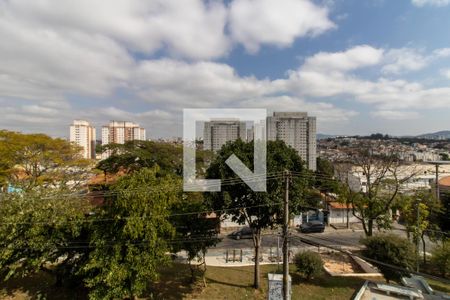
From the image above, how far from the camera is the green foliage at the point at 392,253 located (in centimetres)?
1002

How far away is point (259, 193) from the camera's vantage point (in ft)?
31.1

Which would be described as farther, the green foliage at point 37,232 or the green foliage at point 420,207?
the green foliage at point 420,207

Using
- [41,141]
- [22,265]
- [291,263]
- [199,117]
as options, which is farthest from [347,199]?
[41,141]

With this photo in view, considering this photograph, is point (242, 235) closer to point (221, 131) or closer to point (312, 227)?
point (312, 227)

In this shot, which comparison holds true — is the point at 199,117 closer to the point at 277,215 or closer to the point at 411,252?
the point at 277,215

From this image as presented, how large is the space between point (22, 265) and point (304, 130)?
46361 mm

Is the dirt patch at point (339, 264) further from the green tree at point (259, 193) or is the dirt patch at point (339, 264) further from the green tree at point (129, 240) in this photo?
the green tree at point (129, 240)

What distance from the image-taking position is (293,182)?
987 centimetres

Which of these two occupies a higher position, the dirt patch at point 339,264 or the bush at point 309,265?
the bush at point 309,265

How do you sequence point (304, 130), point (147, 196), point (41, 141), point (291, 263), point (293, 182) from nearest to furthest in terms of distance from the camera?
point (147, 196)
point (293, 182)
point (291, 263)
point (41, 141)
point (304, 130)

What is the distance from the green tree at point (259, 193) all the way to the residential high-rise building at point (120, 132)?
67.5 meters

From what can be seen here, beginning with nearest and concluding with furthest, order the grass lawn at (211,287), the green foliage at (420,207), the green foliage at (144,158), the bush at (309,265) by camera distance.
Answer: the grass lawn at (211,287), the bush at (309,265), the green foliage at (420,207), the green foliage at (144,158)

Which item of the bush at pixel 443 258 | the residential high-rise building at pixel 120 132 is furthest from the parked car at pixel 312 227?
the residential high-rise building at pixel 120 132

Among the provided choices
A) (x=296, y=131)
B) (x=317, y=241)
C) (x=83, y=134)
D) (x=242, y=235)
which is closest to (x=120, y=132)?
(x=83, y=134)
